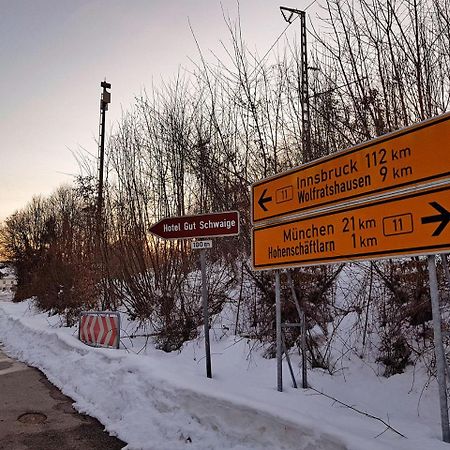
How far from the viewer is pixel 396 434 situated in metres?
3.67

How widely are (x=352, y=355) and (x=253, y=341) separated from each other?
1.85 meters

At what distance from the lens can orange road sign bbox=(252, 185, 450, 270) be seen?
11.0ft

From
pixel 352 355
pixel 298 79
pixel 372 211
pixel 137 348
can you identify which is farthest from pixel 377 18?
pixel 137 348

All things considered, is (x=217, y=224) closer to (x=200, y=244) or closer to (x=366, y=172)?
(x=200, y=244)

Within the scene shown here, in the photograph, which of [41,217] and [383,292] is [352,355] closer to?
[383,292]

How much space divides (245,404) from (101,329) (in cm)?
539

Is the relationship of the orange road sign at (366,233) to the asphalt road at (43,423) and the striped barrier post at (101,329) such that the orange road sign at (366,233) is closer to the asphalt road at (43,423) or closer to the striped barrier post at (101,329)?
the asphalt road at (43,423)

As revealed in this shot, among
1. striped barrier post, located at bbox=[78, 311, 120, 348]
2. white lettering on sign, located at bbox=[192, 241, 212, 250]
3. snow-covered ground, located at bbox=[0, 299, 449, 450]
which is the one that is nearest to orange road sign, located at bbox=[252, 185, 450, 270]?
white lettering on sign, located at bbox=[192, 241, 212, 250]

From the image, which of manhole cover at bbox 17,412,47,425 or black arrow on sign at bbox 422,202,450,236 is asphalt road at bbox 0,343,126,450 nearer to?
manhole cover at bbox 17,412,47,425

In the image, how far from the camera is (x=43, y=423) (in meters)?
5.41

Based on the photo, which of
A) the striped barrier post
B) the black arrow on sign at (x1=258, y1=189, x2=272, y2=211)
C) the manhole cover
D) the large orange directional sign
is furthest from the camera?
the striped barrier post

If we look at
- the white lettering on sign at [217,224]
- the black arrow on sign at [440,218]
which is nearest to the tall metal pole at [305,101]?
the white lettering on sign at [217,224]

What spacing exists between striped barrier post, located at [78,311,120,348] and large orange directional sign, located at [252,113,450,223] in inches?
181

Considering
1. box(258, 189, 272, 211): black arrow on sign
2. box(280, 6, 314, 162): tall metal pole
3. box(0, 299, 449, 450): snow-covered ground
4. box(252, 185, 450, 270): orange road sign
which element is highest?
box(280, 6, 314, 162): tall metal pole
